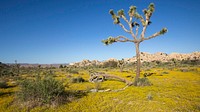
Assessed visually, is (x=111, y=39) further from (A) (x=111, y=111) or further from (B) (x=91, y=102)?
(A) (x=111, y=111)

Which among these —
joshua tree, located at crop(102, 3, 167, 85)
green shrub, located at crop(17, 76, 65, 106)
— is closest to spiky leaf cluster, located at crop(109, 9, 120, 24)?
joshua tree, located at crop(102, 3, 167, 85)

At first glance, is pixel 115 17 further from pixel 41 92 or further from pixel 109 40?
pixel 41 92

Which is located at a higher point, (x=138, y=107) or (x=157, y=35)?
(x=157, y=35)

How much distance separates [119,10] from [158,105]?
42.4 ft

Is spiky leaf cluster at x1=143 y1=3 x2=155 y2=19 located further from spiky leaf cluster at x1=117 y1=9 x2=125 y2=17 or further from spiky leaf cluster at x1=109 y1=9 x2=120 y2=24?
spiky leaf cluster at x1=109 y1=9 x2=120 y2=24

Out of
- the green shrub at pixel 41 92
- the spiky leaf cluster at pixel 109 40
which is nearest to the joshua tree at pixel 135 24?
the spiky leaf cluster at pixel 109 40

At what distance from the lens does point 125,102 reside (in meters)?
8.54

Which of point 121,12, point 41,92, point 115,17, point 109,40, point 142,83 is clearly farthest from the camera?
point 115,17

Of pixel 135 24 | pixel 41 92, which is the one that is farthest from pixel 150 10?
pixel 41 92

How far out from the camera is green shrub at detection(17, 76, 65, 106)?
818 cm

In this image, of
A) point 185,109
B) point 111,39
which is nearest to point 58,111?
point 185,109

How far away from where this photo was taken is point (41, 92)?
8.28 metres

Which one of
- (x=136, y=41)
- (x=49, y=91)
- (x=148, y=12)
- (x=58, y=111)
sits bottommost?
(x=58, y=111)

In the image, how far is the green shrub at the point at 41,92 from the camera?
8.18 metres
